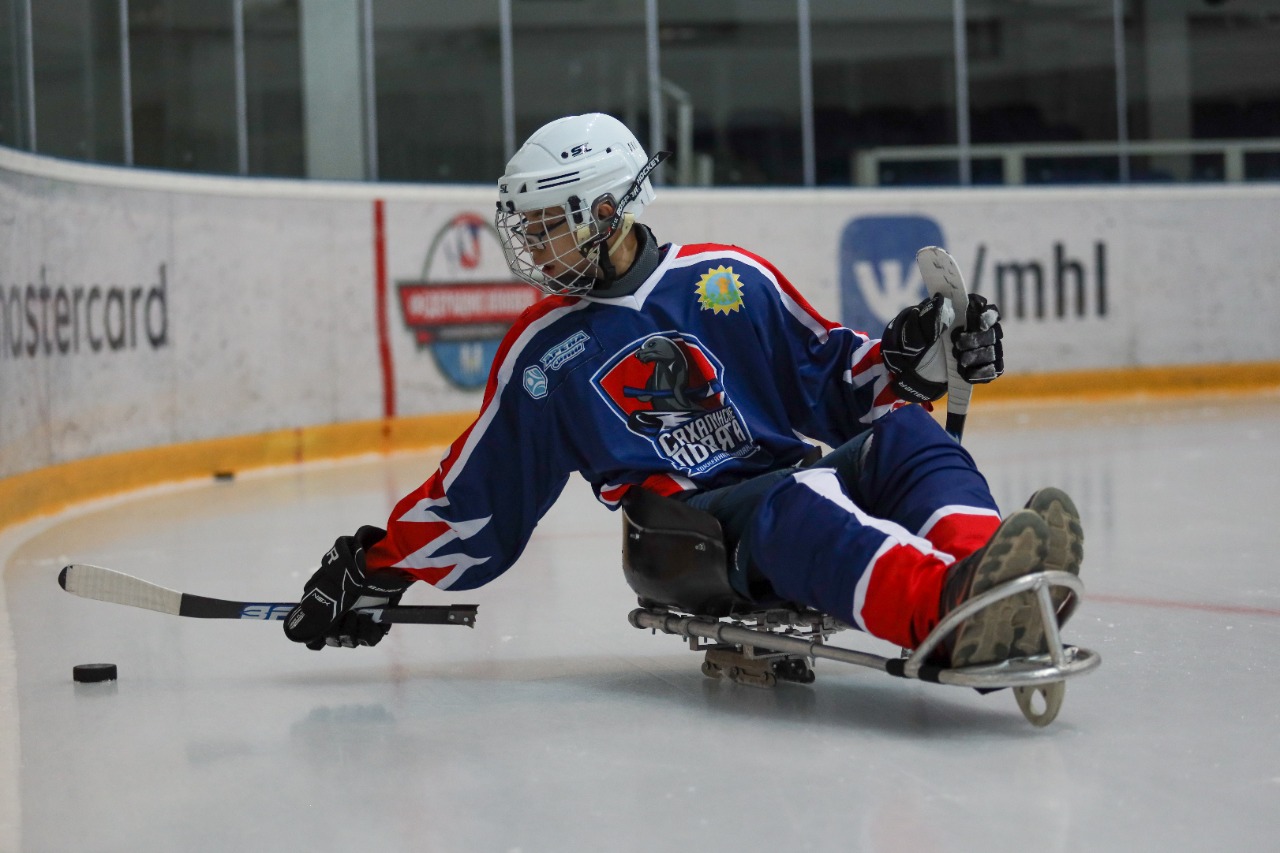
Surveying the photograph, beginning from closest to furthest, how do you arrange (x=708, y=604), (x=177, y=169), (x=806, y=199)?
(x=708, y=604), (x=177, y=169), (x=806, y=199)

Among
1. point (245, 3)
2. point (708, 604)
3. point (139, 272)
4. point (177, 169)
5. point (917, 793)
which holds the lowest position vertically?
point (917, 793)

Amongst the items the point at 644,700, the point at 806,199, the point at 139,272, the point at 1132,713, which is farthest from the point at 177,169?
the point at 1132,713

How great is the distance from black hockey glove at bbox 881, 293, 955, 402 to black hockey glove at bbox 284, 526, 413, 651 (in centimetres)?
101

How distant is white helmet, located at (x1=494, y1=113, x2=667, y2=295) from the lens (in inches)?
115

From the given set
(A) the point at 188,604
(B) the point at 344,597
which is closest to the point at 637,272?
(B) the point at 344,597

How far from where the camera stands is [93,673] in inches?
128

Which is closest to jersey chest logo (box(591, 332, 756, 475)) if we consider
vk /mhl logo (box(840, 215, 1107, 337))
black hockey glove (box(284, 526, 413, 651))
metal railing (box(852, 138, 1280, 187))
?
black hockey glove (box(284, 526, 413, 651))

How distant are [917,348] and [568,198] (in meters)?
0.69

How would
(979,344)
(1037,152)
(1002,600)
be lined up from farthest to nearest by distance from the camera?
(1037,152) → (979,344) → (1002,600)

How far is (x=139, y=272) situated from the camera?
7305 millimetres

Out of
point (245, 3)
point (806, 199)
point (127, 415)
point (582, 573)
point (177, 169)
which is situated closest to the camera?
point (582, 573)

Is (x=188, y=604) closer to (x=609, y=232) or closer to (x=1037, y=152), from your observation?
(x=609, y=232)

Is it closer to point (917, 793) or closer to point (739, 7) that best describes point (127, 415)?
point (917, 793)

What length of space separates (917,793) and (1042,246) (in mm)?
9462
